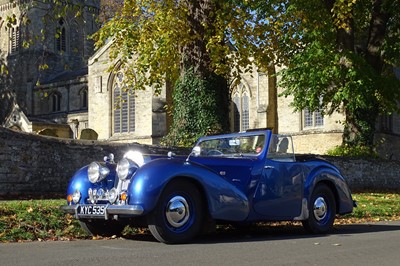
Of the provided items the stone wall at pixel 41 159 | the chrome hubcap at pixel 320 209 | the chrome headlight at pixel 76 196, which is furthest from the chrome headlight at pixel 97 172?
the stone wall at pixel 41 159

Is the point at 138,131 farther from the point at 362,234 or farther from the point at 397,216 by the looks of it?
the point at 362,234

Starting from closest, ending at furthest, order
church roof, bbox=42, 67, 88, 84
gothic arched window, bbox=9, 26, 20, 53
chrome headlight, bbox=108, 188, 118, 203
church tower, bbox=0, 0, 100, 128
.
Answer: chrome headlight, bbox=108, 188, 118, 203 → church roof, bbox=42, 67, 88, 84 → church tower, bbox=0, 0, 100, 128 → gothic arched window, bbox=9, 26, 20, 53

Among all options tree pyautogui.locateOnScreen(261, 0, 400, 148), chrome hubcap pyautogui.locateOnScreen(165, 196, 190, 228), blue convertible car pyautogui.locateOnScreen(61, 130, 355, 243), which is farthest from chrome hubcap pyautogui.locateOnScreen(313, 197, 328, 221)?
tree pyautogui.locateOnScreen(261, 0, 400, 148)

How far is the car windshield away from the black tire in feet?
5.26

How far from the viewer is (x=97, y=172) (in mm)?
7934

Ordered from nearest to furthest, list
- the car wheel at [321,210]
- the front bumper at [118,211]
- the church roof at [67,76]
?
the front bumper at [118,211]
the car wheel at [321,210]
the church roof at [67,76]

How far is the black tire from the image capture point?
8484mm

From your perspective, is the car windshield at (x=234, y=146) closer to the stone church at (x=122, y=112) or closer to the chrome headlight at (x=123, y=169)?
the chrome headlight at (x=123, y=169)

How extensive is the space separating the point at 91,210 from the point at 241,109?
35.1 metres

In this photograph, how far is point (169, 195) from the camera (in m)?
7.52

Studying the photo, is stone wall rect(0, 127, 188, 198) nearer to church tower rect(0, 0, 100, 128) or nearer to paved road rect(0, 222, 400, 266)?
paved road rect(0, 222, 400, 266)

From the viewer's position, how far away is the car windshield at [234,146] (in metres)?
9.08

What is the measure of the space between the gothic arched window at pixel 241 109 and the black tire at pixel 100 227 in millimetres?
33506

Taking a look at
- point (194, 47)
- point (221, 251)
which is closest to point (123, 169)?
point (221, 251)
